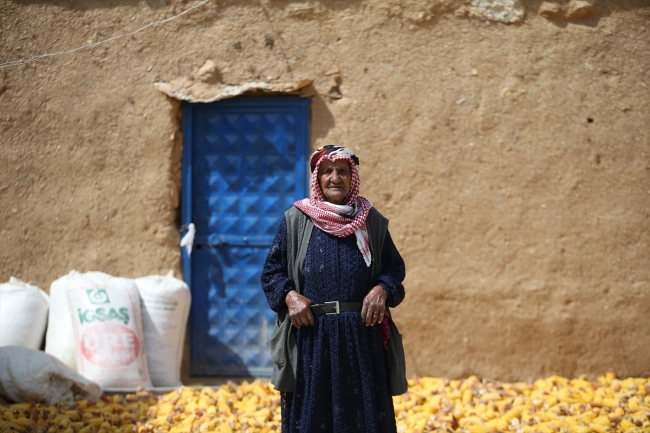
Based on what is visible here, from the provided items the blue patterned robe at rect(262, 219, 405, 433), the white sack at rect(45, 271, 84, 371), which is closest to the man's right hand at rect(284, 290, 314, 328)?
the blue patterned robe at rect(262, 219, 405, 433)

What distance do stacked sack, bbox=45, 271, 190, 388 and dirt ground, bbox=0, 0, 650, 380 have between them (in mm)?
263

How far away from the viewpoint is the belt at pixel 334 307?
3.05 meters

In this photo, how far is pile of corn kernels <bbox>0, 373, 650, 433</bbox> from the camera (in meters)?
4.18

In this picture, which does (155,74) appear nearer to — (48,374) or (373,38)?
(373,38)

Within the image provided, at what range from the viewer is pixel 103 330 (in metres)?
4.91

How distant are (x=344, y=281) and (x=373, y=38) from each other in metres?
2.75

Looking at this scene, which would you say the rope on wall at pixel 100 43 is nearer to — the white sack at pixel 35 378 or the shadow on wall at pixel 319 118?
the shadow on wall at pixel 319 118

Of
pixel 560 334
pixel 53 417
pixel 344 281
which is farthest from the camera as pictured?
pixel 560 334

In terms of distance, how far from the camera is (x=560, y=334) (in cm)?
516

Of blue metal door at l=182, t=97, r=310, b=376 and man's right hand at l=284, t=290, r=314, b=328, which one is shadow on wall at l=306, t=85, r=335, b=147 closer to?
blue metal door at l=182, t=97, r=310, b=376

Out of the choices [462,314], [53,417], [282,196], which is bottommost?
[53,417]

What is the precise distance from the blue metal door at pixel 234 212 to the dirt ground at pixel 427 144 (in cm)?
20

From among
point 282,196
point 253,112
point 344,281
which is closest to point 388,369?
point 344,281

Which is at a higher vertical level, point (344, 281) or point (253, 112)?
point (253, 112)
